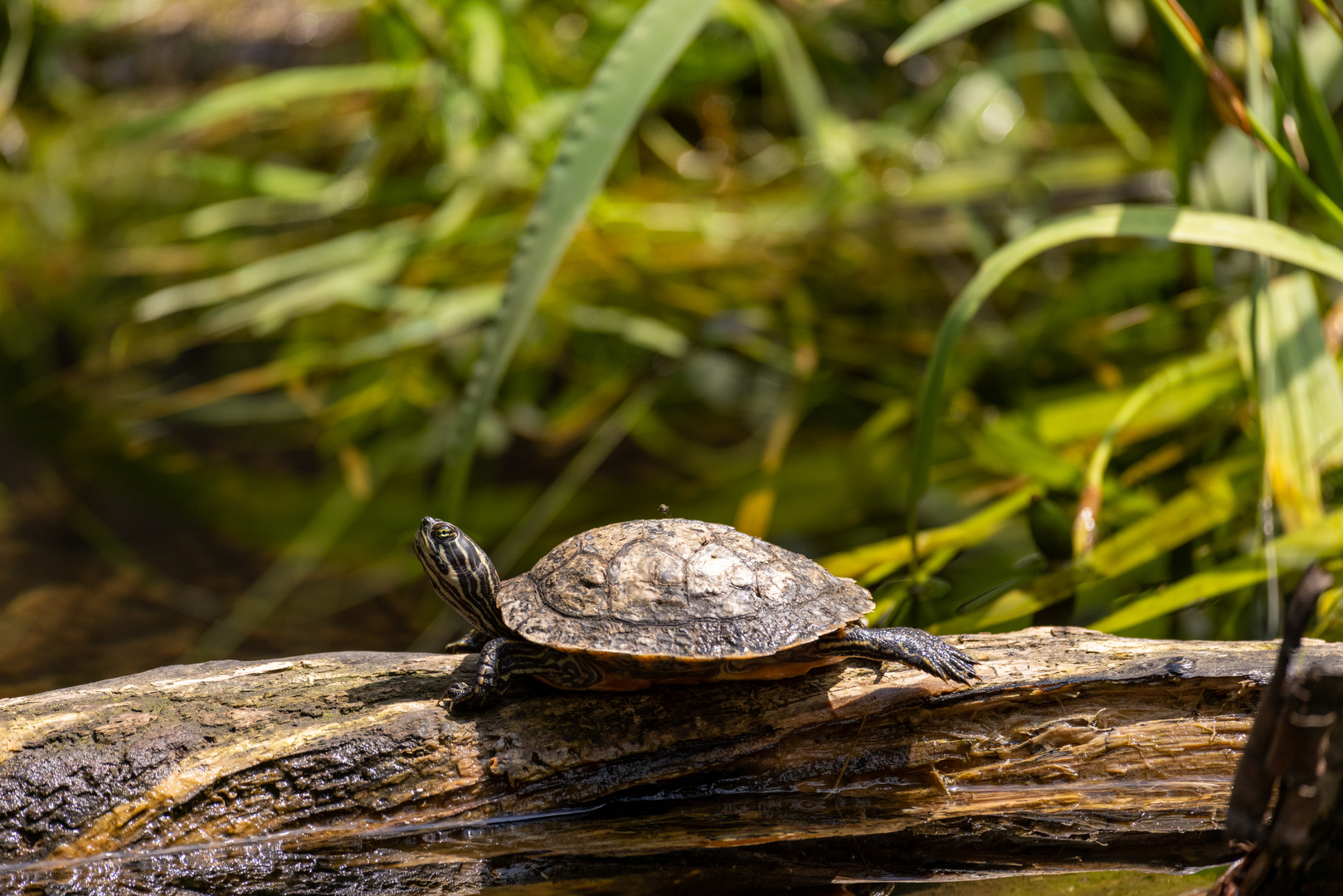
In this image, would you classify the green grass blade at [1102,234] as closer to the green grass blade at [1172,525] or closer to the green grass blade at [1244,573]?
the green grass blade at [1244,573]

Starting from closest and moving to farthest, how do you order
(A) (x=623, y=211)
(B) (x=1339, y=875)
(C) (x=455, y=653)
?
(B) (x=1339, y=875) → (C) (x=455, y=653) → (A) (x=623, y=211)

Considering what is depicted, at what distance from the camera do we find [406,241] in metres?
3.35

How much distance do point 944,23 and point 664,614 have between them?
1.15 meters

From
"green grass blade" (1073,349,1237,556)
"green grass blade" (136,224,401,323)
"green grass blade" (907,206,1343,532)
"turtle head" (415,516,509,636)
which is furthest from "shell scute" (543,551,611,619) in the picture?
"green grass blade" (136,224,401,323)

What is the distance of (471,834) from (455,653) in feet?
1.32

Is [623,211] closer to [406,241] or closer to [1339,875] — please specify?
[406,241]

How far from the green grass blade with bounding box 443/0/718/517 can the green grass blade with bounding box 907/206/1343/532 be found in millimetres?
701

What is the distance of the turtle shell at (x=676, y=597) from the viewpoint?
1481mm

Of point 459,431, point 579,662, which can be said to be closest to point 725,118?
point 459,431

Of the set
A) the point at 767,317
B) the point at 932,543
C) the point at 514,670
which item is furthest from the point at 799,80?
the point at 514,670

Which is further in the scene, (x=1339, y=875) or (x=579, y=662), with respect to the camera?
(x=579, y=662)

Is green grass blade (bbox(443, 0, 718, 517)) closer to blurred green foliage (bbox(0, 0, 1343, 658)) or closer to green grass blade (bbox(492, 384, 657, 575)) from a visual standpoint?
blurred green foliage (bbox(0, 0, 1343, 658))

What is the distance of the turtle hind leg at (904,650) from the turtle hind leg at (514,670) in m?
0.40

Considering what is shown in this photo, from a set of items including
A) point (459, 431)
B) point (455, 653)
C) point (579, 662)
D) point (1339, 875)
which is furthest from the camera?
point (455, 653)
